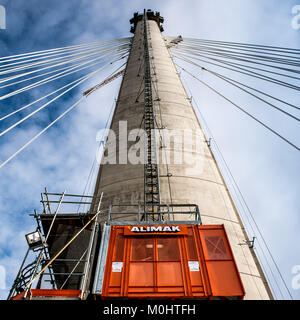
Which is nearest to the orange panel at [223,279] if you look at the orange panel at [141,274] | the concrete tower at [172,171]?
the orange panel at [141,274]

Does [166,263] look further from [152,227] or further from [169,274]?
[152,227]

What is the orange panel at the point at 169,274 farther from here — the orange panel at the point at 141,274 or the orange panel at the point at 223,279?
the orange panel at the point at 223,279

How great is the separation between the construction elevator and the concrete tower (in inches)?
2.5

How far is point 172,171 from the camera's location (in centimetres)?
1566

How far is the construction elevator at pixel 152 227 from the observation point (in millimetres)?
7848

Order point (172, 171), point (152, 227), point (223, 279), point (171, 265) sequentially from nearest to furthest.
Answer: point (223, 279) → point (171, 265) → point (152, 227) → point (172, 171)

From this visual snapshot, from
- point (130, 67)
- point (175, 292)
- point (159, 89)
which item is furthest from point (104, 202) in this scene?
point (130, 67)

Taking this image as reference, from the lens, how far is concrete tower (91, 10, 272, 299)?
12.8 metres

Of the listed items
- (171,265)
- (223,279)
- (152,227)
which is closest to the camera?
(223,279)

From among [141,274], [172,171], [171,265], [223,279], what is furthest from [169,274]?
[172,171]

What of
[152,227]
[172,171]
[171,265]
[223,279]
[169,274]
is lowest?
[223,279]

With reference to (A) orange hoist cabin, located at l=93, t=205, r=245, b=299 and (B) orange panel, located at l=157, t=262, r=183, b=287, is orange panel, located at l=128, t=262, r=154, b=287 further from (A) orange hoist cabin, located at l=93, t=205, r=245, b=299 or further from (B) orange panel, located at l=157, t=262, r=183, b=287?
(B) orange panel, located at l=157, t=262, r=183, b=287

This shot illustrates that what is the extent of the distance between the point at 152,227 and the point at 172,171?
680cm

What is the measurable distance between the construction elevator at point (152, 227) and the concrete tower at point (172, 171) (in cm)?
6
